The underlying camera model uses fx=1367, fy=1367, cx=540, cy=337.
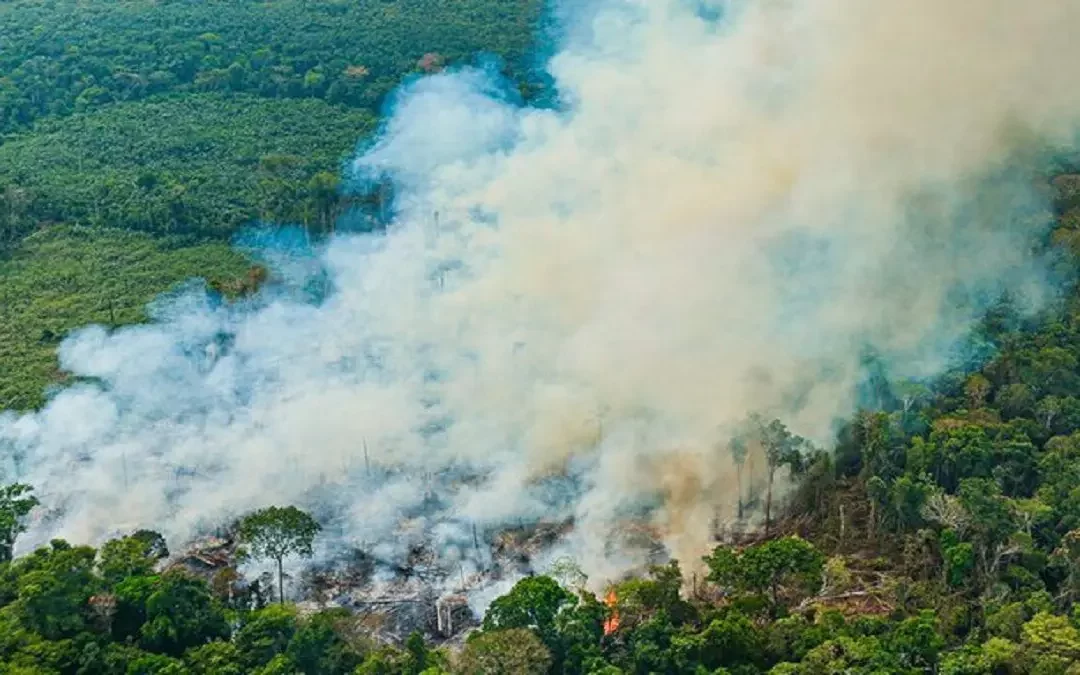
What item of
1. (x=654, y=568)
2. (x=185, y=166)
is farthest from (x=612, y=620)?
(x=185, y=166)

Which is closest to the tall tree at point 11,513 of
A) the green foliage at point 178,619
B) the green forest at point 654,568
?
the green forest at point 654,568

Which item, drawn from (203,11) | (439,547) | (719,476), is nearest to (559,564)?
(439,547)

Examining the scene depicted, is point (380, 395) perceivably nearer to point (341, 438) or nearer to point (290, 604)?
point (341, 438)

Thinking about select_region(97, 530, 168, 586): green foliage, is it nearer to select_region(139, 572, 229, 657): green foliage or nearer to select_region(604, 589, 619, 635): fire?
select_region(139, 572, 229, 657): green foliage

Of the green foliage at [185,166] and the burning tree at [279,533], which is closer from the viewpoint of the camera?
the burning tree at [279,533]

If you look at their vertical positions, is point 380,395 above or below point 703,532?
above

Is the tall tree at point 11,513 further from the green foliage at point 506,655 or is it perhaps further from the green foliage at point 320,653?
the green foliage at point 506,655
